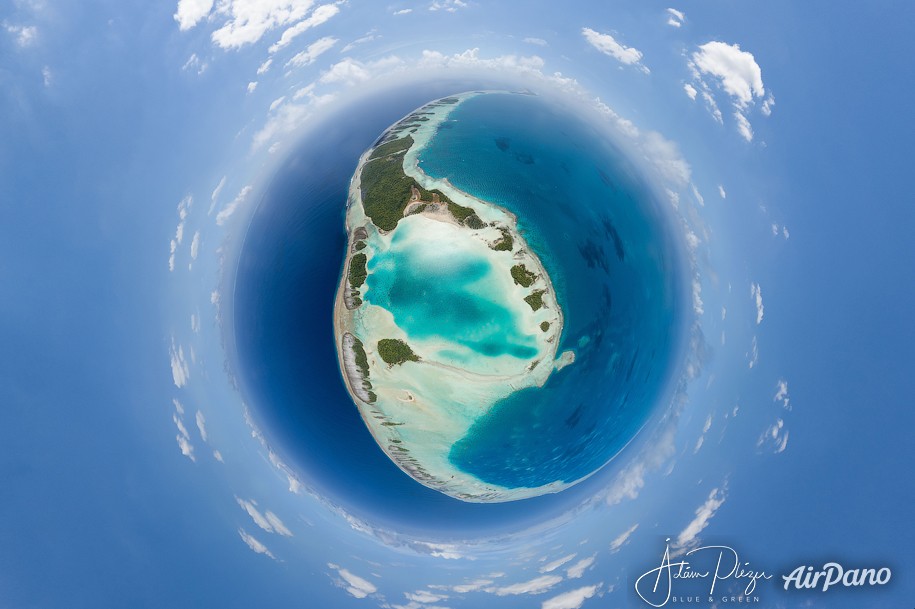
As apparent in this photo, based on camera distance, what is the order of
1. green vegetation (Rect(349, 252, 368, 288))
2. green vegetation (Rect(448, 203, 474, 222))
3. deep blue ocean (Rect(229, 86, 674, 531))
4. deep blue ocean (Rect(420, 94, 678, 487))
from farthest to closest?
green vegetation (Rect(349, 252, 368, 288)), green vegetation (Rect(448, 203, 474, 222)), deep blue ocean (Rect(229, 86, 674, 531)), deep blue ocean (Rect(420, 94, 678, 487))

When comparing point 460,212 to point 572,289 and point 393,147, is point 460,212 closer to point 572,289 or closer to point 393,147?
point 393,147

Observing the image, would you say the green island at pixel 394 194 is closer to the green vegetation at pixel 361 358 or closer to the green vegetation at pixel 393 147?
the green vegetation at pixel 393 147

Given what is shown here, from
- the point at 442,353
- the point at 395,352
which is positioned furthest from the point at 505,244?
the point at 395,352

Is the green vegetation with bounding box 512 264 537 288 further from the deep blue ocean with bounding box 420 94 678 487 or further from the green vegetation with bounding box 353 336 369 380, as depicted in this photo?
the green vegetation with bounding box 353 336 369 380

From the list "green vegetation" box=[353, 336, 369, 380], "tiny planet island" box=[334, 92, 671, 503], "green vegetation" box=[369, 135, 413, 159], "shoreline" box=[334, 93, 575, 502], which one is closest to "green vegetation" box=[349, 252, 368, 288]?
"tiny planet island" box=[334, 92, 671, 503]

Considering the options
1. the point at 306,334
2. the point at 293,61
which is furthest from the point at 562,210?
the point at 293,61

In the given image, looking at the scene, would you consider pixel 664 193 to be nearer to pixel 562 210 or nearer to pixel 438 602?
pixel 562 210
